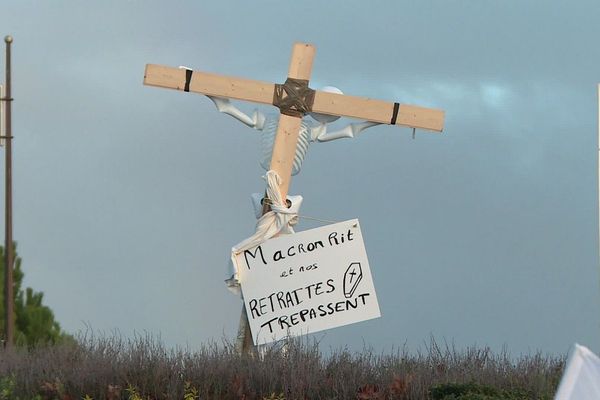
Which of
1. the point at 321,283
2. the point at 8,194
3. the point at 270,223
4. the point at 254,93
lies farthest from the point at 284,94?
the point at 8,194

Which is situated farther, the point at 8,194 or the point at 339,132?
the point at 8,194

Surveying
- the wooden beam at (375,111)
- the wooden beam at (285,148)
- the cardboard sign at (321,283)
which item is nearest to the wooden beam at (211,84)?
the wooden beam at (285,148)

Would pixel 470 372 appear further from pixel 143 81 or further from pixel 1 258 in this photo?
pixel 1 258

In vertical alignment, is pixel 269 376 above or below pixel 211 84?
below

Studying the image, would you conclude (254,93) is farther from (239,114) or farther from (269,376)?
(269,376)

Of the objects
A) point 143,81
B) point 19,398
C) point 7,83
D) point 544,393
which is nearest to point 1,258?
point 7,83

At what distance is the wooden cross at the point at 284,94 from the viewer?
1136 cm

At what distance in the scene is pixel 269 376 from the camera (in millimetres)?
8672

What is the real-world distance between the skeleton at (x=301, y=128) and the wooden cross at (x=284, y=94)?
0.31 feet

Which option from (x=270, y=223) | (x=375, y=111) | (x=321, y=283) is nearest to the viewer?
(x=321, y=283)

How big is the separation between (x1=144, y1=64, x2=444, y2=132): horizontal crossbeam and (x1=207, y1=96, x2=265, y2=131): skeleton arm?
0.09 meters

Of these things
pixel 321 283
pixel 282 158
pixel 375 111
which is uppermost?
pixel 375 111

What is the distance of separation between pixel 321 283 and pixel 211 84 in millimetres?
2453

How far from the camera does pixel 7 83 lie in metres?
18.0
